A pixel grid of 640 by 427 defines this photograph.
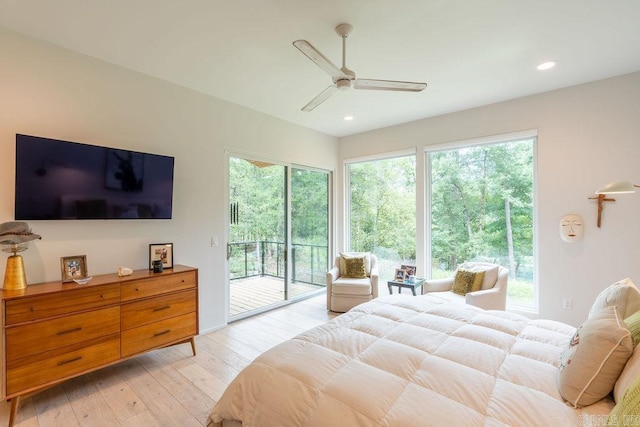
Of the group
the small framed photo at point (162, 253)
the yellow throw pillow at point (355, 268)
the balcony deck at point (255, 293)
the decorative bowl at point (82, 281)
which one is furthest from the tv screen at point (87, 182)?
the yellow throw pillow at point (355, 268)

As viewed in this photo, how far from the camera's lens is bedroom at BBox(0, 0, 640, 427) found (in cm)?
246

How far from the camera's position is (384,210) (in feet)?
16.8

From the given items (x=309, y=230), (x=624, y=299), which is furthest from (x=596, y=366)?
(x=309, y=230)

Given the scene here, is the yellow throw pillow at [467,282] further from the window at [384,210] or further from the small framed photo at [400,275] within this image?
the window at [384,210]

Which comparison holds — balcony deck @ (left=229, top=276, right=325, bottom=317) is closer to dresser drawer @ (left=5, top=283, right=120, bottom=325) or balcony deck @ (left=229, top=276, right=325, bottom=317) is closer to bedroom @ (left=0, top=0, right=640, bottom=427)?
bedroom @ (left=0, top=0, right=640, bottom=427)

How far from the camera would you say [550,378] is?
1.38 meters

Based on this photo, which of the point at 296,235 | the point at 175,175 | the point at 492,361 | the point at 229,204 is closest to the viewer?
the point at 492,361

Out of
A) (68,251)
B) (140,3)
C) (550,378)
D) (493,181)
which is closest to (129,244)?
(68,251)

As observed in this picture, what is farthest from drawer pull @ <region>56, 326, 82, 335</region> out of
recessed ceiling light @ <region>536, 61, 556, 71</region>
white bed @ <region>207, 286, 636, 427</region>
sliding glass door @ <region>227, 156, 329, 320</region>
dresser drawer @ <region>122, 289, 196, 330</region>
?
recessed ceiling light @ <region>536, 61, 556, 71</region>

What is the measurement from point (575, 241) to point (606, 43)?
6.59ft

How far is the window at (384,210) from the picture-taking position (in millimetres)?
4781

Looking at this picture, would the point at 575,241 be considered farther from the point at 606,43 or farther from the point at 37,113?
the point at 37,113

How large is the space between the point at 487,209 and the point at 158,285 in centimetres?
407

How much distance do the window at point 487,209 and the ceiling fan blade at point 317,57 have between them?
2789 mm
